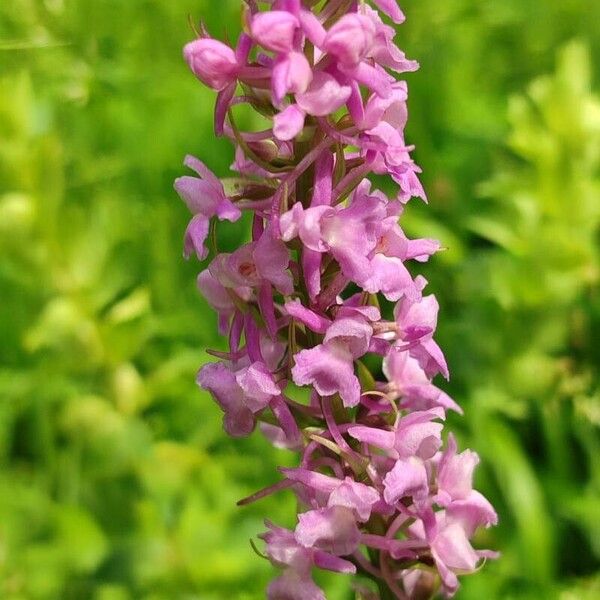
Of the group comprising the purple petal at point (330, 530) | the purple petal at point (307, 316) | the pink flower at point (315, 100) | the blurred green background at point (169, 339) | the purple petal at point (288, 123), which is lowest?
the blurred green background at point (169, 339)

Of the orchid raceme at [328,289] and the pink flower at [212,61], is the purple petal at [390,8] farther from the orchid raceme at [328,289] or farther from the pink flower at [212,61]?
the pink flower at [212,61]

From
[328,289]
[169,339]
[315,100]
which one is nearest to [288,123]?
[315,100]

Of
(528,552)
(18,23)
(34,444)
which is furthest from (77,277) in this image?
(528,552)

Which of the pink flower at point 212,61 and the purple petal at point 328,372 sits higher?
the pink flower at point 212,61

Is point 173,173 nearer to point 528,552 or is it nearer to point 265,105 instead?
point 528,552

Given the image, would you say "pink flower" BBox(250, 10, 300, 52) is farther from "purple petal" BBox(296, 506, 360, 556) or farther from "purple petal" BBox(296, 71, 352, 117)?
"purple petal" BBox(296, 506, 360, 556)

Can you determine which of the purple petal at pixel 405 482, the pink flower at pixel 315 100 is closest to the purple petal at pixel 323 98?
the pink flower at pixel 315 100
